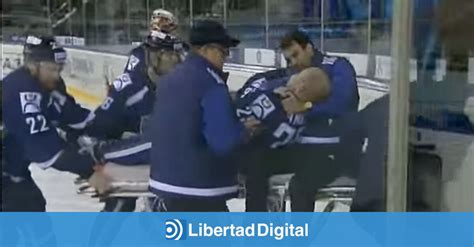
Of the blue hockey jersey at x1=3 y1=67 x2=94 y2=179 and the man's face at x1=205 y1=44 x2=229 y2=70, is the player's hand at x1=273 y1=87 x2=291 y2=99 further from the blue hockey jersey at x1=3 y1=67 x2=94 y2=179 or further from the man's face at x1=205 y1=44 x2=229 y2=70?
the blue hockey jersey at x1=3 y1=67 x2=94 y2=179

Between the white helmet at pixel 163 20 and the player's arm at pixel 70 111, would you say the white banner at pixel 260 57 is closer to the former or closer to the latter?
the white helmet at pixel 163 20

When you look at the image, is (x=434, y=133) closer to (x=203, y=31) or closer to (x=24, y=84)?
(x=203, y=31)

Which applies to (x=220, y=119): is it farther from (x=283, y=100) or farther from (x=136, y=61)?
(x=136, y=61)

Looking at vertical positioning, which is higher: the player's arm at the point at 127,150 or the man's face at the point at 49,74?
the man's face at the point at 49,74

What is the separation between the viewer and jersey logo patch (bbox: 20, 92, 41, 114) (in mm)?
2629

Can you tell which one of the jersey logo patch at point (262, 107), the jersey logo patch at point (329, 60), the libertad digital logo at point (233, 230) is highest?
the jersey logo patch at point (329, 60)

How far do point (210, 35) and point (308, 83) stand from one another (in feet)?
1.19

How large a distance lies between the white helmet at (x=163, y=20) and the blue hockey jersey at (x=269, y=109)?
310 millimetres

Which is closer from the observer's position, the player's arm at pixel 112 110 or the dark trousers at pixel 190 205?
the player's arm at pixel 112 110

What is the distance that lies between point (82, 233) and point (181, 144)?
1.51 feet

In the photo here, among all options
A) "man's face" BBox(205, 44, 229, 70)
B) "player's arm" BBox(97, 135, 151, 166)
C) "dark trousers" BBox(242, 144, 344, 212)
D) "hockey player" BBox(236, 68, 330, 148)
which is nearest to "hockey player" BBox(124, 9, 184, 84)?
"man's face" BBox(205, 44, 229, 70)

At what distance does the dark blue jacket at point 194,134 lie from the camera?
2643mm

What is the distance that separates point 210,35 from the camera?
2.63m

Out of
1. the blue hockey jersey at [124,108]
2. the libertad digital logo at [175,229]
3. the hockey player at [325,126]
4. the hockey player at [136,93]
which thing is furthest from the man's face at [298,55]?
the libertad digital logo at [175,229]
